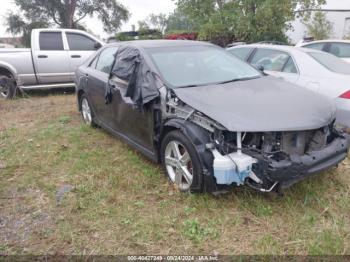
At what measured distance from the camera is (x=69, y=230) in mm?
2871

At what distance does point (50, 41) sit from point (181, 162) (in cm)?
667

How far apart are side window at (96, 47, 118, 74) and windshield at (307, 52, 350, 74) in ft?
10.3

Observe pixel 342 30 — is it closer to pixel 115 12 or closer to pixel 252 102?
pixel 115 12

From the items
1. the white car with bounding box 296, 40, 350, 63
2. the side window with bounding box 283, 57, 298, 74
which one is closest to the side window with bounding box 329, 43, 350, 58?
the white car with bounding box 296, 40, 350, 63

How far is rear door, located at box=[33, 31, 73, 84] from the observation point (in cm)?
816

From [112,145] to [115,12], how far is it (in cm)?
2410

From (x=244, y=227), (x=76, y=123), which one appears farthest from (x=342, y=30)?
(x=244, y=227)

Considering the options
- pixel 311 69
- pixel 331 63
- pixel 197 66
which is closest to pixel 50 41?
pixel 197 66

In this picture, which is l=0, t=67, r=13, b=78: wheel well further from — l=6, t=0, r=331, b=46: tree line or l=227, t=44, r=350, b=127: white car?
l=6, t=0, r=331, b=46: tree line

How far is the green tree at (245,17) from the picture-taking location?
484 inches

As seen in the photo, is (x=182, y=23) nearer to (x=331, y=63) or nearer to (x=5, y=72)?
(x=5, y=72)

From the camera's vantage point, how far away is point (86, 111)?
5680 millimetres

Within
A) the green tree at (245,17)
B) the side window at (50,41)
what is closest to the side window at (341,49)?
the green tree at (245,17)

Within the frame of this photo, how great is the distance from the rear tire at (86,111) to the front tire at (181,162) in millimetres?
2366
